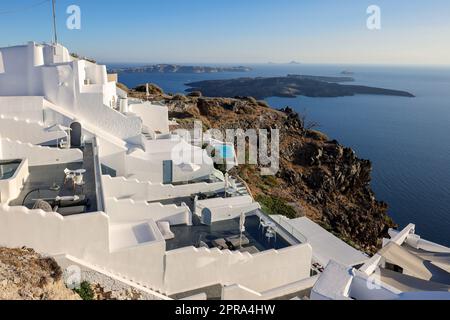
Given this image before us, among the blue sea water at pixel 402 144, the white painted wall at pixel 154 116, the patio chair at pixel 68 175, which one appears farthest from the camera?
the blue sea water at pixel 402 144

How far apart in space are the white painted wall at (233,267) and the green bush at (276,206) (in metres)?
10.7

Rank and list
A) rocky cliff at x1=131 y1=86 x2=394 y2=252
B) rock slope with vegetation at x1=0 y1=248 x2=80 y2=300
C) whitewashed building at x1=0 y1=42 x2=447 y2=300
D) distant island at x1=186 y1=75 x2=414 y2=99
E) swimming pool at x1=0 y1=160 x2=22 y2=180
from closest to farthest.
Answer: 1. rock slope with vegetation at x1=0 y1=248 x2=80 y2=300
2. whitewashed building at x1=0 y1=42 x2=447 y2=300
3. swimming pool at x1=0 y1=160 x2=22 y2=180
4. rocky cliff at x1=131 y1=86 x2=394 y2=252
5. distant island at x1=186 y1=75 x2=414 y2=99

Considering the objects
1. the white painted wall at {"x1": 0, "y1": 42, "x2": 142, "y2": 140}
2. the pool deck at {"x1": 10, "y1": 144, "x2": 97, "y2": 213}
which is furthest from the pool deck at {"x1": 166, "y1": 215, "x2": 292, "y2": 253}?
the white painted wall at {"x1": 0, "y1": 42, "x2": 142, "y2": 140}

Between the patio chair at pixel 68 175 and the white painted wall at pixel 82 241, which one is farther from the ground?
the patio chair at pixel 68 175

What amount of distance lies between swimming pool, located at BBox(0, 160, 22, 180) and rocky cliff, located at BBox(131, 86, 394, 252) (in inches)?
691

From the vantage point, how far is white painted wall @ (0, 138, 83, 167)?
53.6 feet

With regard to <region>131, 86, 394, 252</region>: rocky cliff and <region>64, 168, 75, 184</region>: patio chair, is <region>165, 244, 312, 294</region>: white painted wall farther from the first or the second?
<region>131, 86, 394, 252</region>: rocky cliff

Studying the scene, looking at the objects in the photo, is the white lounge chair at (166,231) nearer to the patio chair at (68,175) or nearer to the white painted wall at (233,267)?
the white painted wall at (233,267)

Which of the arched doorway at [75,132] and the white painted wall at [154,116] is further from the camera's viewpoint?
the white painted wall at [154,116]

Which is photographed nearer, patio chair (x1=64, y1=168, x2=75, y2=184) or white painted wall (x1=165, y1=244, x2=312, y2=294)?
white painted wall (x1=165, y1=244, x2=312, y2=294)

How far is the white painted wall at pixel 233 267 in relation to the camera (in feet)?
43.7

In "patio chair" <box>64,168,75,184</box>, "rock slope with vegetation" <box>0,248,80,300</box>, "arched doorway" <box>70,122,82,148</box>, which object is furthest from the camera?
"arched doorway" <box>70,122,82,148</box>

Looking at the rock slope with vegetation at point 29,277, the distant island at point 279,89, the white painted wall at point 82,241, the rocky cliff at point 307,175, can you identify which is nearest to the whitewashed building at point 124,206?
the white painted wall at point 82,241
